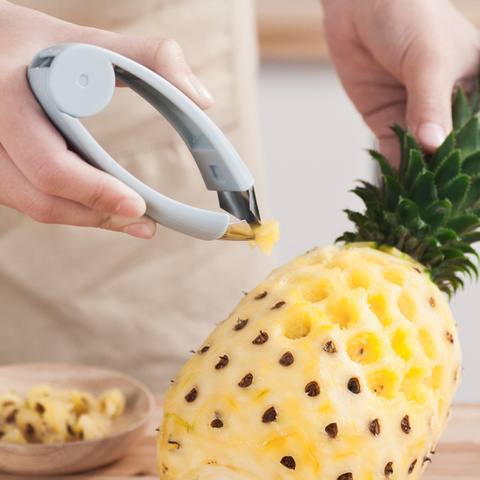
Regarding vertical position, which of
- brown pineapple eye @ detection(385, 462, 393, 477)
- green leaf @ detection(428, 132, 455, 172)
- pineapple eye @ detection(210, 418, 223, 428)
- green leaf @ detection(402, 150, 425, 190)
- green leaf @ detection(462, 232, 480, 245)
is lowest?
brown pineapple eye @ detection(385, 462, 393, 477)

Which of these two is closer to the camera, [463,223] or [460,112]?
[463,223]

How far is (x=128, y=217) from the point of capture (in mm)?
537

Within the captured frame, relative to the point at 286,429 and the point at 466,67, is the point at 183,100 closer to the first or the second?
the point at 286,429

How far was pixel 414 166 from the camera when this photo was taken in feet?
2.34

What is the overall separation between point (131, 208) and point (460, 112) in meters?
0.56

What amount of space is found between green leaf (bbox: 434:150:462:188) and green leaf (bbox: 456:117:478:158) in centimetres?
5

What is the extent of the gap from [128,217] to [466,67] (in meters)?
0.69

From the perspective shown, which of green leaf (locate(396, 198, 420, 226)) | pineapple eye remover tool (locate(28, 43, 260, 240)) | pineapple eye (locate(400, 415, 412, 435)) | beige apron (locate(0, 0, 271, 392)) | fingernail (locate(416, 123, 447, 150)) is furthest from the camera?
beige apron (locate(0, 0, 271, 392))

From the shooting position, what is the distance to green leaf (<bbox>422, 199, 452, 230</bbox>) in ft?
2.22

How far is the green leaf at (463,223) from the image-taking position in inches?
27.2

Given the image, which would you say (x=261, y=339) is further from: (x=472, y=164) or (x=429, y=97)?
(x=429, y=97)

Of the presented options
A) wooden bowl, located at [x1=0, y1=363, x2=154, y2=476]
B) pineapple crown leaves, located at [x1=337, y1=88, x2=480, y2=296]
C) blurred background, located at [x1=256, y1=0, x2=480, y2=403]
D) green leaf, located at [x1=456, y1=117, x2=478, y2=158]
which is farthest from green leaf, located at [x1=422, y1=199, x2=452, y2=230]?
blurred background, located at [x1=256, y1=0, x2=480, y2=403]

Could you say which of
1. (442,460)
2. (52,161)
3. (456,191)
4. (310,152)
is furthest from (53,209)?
(310,152)

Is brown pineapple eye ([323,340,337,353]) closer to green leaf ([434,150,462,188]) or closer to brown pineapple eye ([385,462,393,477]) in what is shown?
brown pineapple eye ([385,462,393,477])
